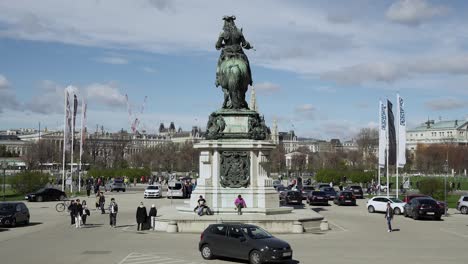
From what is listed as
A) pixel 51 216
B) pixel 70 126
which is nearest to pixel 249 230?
pixel 51 216

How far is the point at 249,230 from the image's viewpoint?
2083cm

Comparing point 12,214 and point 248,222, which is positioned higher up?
point 12,214

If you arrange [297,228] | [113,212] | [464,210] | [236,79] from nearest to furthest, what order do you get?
1. [297,228]
2. [113,212]
3. [236,79]
4. [464,210]

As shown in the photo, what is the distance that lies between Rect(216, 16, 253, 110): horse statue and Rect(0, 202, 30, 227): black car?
12.7 meters

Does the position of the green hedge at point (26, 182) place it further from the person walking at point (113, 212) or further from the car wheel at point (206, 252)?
the car wheel at point (206, 252)

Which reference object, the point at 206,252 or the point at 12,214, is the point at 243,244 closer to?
the point at 206,252

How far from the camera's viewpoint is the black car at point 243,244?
1961cm

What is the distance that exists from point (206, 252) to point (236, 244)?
1.41 metres

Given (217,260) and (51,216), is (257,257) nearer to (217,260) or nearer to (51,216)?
(217,260)

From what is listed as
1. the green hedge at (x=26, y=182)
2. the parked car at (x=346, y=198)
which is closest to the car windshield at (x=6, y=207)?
the green hedge at (x=26, y=182)

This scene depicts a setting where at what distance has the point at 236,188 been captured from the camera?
33594 millimetres

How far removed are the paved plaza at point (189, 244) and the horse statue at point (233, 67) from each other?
9029 mm

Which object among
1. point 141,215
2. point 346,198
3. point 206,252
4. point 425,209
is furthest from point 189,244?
point 346,198

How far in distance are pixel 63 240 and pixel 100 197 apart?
54.1 ft
